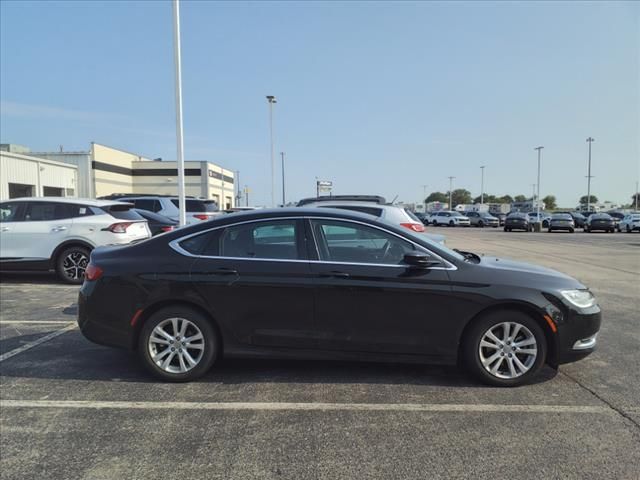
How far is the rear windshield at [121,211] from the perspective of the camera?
930cm

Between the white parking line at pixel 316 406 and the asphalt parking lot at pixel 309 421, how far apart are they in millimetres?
16

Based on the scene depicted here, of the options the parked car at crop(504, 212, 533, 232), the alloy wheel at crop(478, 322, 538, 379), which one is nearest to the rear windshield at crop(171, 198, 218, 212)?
the alloy wheel at crop(478, 322, 538, 379)

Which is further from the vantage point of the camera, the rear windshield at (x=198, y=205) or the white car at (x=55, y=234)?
the rear windshield at (x=198, y=205)

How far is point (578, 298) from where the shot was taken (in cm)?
419

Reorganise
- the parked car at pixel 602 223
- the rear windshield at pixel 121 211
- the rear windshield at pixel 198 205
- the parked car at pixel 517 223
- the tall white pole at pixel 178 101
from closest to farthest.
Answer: the rear windshield at pixel 121 211 < the tall white pole at pixel 178 101 < the rear windshield at pixel 198 205 < the parked car at pixel 602 223 < the parked car at pixel 517 223

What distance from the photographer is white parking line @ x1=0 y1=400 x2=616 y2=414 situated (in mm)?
3699

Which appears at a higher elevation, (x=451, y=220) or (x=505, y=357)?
(x=451, y=220)

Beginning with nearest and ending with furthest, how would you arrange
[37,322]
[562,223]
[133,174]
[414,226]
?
[37,322]
[414,226]
[562,223]
[133,174]

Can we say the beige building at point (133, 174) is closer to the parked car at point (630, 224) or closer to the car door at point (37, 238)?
the parked car at point (630, 224)

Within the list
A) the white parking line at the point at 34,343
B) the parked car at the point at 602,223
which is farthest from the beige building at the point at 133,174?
the white parking line at the point at 34,343

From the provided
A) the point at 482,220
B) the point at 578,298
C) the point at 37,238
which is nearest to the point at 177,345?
the point at 578,298

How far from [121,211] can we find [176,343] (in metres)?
6.15

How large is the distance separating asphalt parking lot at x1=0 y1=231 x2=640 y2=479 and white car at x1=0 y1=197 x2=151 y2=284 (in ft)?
13.6

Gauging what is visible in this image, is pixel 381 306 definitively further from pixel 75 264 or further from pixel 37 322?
pixel 75 264
